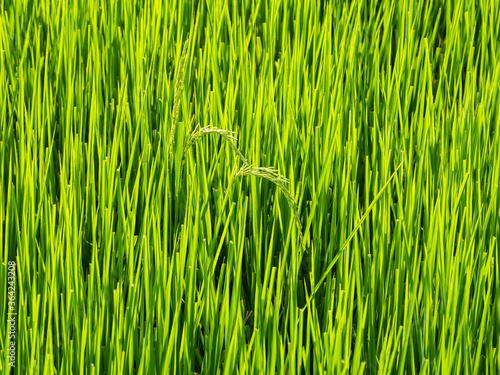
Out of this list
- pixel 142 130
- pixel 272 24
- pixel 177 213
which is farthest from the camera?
pixel 272 24

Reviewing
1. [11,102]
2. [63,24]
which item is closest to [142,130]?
[11,102]

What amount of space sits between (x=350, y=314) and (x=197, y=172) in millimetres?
501

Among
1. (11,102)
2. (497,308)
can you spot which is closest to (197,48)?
(11,102)

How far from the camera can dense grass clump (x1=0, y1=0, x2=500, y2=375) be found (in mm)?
949

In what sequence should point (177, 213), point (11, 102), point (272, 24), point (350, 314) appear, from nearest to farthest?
point (350, 314), point (177, 213), point (11, 102), point (272, 24)

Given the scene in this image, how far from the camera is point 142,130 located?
4.38ft

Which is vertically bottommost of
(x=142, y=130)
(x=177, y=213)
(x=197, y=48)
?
(x=177, y=213)

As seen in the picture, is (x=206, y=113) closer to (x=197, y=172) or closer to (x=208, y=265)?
(x=197, y=172)

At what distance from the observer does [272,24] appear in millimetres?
1641

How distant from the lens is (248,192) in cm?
128

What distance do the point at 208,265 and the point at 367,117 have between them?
68cm

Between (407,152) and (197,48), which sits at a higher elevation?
(197,48)

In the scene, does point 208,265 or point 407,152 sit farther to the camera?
point 407,152

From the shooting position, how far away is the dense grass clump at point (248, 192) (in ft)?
3.11
